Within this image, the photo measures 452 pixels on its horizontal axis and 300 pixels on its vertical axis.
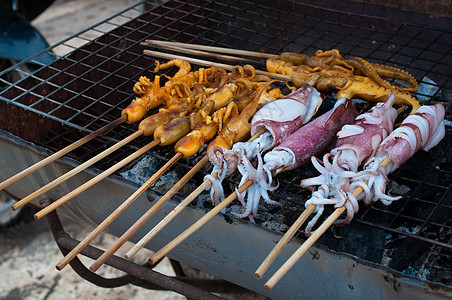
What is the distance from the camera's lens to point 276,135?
2760 millimetres

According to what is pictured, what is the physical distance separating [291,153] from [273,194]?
0.24 metres

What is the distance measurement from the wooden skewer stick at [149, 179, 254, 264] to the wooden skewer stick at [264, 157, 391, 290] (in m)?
0.44

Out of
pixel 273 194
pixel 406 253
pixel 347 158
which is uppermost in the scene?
pixel 347 158

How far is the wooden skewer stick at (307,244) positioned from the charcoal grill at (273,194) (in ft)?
0.50

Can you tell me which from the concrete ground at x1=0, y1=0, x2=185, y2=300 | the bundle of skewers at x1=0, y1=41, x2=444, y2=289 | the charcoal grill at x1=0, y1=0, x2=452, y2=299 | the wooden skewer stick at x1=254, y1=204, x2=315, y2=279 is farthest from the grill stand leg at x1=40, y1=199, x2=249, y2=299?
the concrete ground at x1=0, y1=0, x2=185, y2=300

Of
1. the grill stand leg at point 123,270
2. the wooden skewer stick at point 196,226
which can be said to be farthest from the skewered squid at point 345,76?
the grill stand leg at point 123,270

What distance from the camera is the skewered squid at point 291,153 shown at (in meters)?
2.39

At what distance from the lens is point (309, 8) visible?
4.59 m

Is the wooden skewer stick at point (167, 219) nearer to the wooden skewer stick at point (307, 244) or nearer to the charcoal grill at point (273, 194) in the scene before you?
the charcoal grill at point (273, 194)

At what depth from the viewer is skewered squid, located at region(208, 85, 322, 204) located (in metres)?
2.49

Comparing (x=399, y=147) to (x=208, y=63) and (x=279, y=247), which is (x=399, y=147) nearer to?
(x=279, y=247)

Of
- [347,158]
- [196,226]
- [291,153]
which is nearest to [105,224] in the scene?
[196,226]

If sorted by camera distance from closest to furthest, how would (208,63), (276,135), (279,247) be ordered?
A: (279,247) < (276,135) < (208,63)

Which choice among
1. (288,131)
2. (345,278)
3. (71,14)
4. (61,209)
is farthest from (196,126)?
(71,14)
